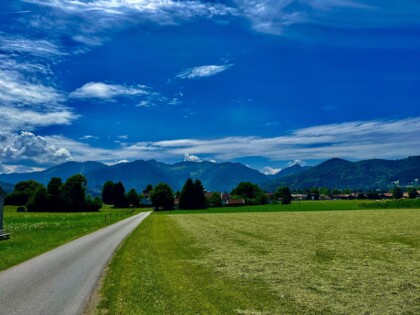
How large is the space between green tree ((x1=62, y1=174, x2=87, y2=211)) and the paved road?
13635 centimetres

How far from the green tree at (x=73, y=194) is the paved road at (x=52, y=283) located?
13635 cm

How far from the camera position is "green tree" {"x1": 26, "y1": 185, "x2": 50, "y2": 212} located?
148750 mm

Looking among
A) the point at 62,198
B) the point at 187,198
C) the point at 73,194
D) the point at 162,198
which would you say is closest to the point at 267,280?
the point at 187,198

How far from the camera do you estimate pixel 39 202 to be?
491 feet

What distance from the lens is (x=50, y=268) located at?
66.6ft

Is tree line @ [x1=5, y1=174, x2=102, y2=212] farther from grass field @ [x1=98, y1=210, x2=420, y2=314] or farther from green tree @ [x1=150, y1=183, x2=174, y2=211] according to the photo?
grass field @ [x1=98, y1=210, x2=420, y2=314]

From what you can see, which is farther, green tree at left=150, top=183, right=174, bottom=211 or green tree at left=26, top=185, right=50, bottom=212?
green tree at left=150, top=183, right=174, bottom=211

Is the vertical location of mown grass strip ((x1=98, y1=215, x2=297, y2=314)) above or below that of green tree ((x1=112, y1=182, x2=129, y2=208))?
below

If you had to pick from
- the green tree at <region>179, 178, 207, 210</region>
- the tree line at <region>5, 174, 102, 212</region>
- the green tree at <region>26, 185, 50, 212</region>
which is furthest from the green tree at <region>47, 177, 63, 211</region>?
the green tree at <region>179, 178, 207, 210</region>

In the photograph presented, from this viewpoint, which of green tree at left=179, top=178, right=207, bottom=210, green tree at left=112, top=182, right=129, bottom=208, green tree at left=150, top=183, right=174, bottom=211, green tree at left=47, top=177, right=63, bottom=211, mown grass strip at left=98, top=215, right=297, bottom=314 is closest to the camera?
mown grass strip at left=98, top=215, right=297, bottom=314

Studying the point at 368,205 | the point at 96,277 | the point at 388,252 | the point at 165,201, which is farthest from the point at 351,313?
the point at 165,201

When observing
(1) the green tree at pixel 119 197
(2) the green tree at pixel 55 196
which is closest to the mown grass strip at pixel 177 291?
(2) the green tree at pixel 55 196

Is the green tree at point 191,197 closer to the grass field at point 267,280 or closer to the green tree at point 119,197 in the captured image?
the green tree at point 119,197

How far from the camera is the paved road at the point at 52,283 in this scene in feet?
42.0
